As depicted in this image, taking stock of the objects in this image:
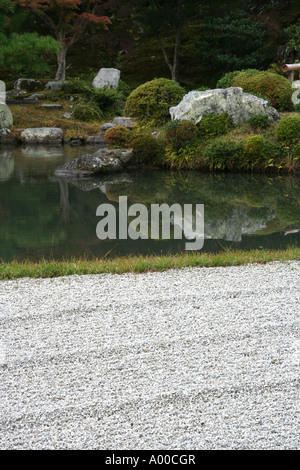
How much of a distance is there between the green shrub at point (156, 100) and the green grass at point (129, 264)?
10.8 meters

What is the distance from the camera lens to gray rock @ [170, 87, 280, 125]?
14.1 metres

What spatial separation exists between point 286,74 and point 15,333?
22.2m

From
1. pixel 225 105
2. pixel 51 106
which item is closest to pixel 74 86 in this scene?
pixel 51 106

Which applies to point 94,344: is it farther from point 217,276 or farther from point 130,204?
point 130,204

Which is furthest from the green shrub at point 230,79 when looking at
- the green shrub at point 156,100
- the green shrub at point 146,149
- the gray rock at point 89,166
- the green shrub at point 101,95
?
the green shrub at point 101,95

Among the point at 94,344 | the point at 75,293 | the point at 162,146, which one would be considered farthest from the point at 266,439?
the point at 162,146

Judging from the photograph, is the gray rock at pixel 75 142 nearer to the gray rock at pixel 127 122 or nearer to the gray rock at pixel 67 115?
the gray rock at pixel 127 122

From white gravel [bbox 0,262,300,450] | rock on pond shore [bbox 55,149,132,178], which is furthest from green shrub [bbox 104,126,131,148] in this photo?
white gravel [bbox 0,262,300,450]

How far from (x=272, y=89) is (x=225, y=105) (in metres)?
2.03

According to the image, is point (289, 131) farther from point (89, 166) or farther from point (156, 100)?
point (89, 166)

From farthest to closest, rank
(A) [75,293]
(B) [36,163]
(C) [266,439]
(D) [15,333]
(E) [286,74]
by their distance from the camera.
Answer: (E) [286,74] < (B) [36,163] < (A) [75,293] < (D) [15,333] < (C) [266,439]

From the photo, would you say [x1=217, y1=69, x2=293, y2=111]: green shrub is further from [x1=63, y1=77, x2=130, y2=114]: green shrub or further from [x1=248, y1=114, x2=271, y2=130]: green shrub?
[x1=63, y1=77, x2=130, y2=114]: green shrub

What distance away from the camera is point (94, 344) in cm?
364

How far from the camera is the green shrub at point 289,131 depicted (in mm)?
12844
